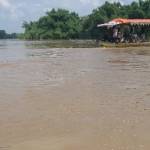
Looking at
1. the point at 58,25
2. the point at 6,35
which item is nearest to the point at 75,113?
the point at 58,25

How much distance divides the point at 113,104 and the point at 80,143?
9.88ft

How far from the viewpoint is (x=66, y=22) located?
284ft

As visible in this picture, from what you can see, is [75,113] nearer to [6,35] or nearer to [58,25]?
[58,25]

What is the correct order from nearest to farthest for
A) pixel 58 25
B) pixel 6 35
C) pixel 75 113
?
pixel 75 113 < pixel 58 25 < pixel 6 35

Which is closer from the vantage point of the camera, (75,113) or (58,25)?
(75,113)

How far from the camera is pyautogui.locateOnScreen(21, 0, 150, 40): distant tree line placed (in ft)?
208

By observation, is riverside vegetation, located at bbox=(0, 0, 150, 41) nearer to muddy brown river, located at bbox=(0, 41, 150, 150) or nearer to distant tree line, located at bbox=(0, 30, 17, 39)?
muddy brown river, located at bbox=(0, 41, 150, 150)

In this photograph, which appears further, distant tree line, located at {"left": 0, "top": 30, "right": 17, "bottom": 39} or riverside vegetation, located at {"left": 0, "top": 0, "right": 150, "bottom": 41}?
distant tree line, located at {"left": 0, "top": 30, "right": 17, "bottom": 39}

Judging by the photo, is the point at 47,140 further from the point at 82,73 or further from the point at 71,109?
the point at 82,73

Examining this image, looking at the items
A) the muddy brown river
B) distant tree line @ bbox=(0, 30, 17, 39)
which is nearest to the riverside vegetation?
the muddy brown river

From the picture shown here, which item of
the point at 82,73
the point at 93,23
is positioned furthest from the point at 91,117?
the point at 93,23

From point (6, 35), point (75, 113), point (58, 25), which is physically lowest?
point (6, 35)

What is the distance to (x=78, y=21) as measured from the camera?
87.3 meters

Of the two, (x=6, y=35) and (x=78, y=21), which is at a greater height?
(x=78, y=21)
